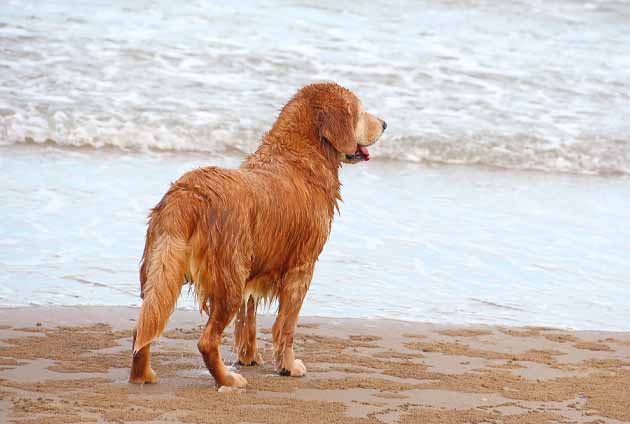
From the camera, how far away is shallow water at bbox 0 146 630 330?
24.8 feet

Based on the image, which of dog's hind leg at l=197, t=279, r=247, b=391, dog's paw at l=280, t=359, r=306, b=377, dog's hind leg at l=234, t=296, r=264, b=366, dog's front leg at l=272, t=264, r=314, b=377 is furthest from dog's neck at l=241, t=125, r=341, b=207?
dog's paw at l=280, t=359, r=306, b=377

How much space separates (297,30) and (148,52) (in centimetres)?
307

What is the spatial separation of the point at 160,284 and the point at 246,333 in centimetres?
103

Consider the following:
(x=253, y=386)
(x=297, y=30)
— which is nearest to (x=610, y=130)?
(x=297, y=30)

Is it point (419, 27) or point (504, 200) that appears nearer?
point (504, 200)

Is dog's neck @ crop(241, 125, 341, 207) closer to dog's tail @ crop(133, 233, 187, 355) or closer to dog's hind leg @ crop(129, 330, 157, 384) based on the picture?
dog's tail @ crop(133, 233, 187, 355)

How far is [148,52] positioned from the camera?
16.5 meters

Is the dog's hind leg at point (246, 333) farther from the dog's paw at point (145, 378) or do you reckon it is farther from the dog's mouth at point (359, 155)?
the dog's mouth at point (359, 155)

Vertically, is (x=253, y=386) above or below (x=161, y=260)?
below

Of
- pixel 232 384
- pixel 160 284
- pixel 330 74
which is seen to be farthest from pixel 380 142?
pixel 160 284

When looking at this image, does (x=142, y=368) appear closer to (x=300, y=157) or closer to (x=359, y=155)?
(x=300, y=157)

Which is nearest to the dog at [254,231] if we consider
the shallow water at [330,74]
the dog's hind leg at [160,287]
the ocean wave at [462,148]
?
the dog's hind leg at [160,287]

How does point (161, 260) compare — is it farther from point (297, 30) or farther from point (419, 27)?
point (419, 27)

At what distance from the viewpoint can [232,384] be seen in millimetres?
5430
